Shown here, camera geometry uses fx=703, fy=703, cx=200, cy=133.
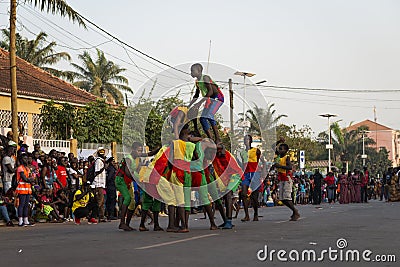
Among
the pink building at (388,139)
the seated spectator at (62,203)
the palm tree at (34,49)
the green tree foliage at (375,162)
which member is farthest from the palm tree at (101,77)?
the pink building at (388,139)

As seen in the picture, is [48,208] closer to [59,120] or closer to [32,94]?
[59,120]

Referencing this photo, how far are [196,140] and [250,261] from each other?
4804 millimetres

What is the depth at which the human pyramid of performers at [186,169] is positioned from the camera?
1282cm

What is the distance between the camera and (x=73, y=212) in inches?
687

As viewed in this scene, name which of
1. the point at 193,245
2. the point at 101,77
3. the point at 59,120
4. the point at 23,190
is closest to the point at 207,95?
the point at 193,245

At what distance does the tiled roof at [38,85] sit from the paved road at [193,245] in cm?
2086

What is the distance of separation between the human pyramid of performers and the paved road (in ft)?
1.79

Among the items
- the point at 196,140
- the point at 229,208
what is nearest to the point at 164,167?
the point at 196,140

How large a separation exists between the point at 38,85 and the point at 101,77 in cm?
1851

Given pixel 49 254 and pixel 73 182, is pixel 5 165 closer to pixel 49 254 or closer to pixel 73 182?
pixel 73 182

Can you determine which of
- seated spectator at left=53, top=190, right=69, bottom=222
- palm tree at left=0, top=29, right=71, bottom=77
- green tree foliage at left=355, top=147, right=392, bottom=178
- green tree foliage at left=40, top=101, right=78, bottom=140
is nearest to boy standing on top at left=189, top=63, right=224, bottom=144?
seated spectator at left=53, top=190, right=69, bottom=222

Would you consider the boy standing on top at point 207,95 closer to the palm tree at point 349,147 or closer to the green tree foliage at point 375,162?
the palm tree at point 349,147

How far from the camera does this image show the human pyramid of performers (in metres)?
12.8

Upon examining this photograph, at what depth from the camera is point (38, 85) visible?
1422 inches
